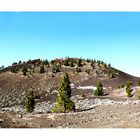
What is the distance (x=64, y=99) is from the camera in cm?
1709

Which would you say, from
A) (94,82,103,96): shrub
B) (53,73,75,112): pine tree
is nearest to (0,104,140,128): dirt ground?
(53,73,75,112): pine tree

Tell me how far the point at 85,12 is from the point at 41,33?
71 cm

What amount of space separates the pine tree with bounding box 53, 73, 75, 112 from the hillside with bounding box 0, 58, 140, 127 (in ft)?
0.21

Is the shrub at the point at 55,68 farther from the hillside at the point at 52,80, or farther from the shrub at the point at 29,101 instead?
the shrub at the point at 29,101

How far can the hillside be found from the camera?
55.8 ft

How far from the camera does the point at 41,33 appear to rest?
17188 mm

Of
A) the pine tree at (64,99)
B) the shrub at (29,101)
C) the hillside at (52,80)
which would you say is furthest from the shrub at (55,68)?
the shrub at (29,101)

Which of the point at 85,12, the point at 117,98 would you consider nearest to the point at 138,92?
the point at 117,98

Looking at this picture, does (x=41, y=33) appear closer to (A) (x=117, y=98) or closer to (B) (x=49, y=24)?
(B) (x=49, y=24)

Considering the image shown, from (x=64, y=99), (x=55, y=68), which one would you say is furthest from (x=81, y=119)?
(x=55, y=68)

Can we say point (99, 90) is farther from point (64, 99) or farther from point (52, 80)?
point (52, 80)

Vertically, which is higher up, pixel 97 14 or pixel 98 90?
pixel 97 14

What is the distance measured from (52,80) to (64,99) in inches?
13.2
